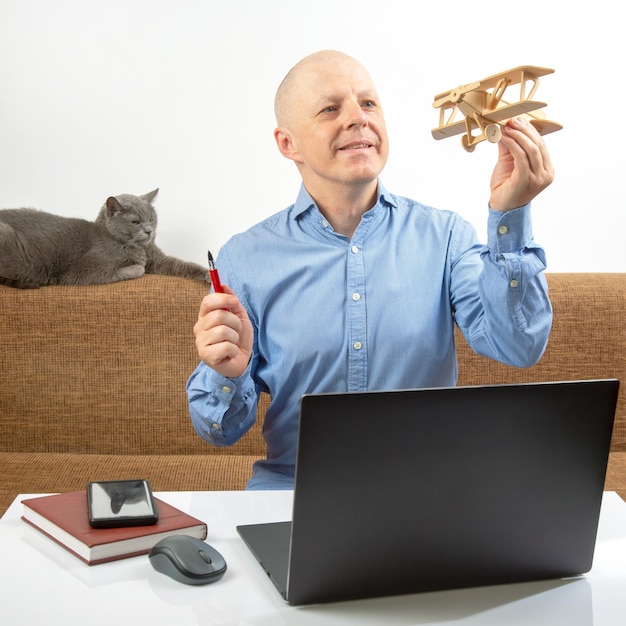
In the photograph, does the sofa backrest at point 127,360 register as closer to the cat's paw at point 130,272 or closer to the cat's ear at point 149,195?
the cat's paw at point 130,272

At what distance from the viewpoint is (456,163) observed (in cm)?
268

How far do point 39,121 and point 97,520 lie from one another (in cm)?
186

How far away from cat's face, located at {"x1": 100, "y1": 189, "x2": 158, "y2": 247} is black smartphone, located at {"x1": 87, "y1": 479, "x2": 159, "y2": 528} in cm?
141

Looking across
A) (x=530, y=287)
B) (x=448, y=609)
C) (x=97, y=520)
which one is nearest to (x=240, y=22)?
(x=530, y=287)

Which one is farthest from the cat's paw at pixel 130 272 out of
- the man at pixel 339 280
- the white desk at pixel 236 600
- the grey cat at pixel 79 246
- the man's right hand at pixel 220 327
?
the white desk at pixel 236 600

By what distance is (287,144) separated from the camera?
1.73 metres

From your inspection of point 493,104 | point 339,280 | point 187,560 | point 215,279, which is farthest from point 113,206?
point 187,560

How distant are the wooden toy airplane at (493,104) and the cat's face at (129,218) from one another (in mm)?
1382

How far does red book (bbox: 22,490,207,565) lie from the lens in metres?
0.99

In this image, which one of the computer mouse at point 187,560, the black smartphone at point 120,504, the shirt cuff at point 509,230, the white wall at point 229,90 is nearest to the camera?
the computer mouse at point 187,560

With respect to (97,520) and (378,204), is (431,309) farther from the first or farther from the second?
(97,520)

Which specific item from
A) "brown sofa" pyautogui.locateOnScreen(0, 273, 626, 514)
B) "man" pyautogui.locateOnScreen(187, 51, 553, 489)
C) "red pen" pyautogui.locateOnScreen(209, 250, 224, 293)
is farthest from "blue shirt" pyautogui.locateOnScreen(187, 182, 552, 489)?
"brown sofa" pyautogui.locateOnScreen(0, 273, 626, 514)

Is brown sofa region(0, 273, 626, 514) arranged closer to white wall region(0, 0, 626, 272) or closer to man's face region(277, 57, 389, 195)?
white wall region(0, 0, 626, 272)

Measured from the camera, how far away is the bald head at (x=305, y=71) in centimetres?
165
